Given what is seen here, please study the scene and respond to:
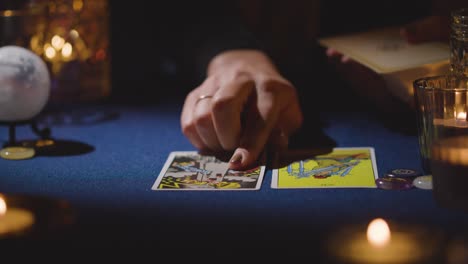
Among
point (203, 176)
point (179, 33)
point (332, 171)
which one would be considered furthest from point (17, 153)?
point (179, 33)

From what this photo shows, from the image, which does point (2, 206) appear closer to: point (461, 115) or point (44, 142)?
point (44, 142)

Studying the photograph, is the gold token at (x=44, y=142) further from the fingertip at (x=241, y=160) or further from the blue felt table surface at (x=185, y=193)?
the fingertip at (x=241, y=160)

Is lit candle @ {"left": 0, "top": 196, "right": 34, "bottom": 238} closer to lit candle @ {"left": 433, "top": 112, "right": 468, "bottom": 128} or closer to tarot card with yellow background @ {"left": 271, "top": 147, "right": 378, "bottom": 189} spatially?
tarot card with yellow background @ {"left": 271, "top": 147, "right": 378, "bottom": 189}

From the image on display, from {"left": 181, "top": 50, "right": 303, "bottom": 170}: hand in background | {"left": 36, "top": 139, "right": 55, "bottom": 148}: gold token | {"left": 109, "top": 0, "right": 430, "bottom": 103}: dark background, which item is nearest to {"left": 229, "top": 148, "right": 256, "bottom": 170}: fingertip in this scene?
{"left": 181, "top": 50, "right": 303, "bottom": 170}: hand in background

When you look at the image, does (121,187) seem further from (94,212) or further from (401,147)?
(401,147)

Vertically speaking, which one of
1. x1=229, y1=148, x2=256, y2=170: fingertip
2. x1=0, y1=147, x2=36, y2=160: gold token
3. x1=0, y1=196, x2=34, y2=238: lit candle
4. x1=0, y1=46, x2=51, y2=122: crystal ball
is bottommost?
x1=0, y1=196, x2=34, y2=238: lit candle

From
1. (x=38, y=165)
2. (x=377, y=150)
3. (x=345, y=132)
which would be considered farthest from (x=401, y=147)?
(x=38, y=165)

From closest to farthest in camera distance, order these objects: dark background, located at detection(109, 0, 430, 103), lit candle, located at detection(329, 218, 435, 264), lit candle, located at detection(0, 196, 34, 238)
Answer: lit candle, located at detection(329, 218, 435, 264)
lit candle, located at detection(0, 196, 34, 238)
dark background, located at detection(109, 0, 430, 103)
